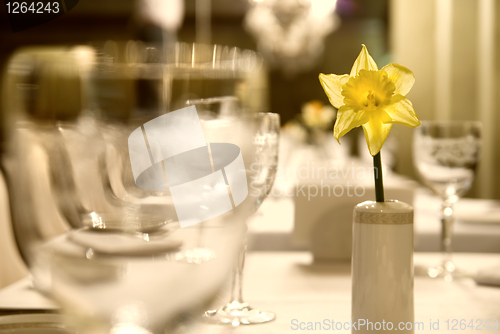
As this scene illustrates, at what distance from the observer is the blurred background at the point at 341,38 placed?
3.37 meters

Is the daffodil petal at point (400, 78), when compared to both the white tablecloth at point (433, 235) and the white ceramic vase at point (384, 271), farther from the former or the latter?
the white tablecloth at point (433, 235)

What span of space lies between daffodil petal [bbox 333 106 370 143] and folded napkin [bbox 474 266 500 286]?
0.26 meters

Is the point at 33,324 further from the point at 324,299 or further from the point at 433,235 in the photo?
the point at 433,235

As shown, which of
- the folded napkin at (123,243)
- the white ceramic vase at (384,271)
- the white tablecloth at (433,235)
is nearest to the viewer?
the folded napkin at (123,243)

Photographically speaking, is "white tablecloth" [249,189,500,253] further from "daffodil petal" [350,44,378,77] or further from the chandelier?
the chandelier

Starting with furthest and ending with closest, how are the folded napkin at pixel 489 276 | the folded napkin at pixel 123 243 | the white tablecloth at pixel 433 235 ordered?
the white tablecloth at pixel 433 235
the folded napkin at pixel 489 276
the folded napkin at pixel 123 243

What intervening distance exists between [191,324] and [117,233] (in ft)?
0.15

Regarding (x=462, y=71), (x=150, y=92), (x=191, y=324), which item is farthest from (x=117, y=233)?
(x=462, y=71)

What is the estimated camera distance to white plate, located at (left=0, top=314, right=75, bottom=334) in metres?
0.33

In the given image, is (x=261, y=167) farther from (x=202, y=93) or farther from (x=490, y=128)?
(x=202, y=93)

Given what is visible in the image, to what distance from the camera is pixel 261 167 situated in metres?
0.36

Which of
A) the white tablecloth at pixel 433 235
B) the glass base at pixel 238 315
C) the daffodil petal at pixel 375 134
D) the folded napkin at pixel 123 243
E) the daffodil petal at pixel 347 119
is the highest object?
the daffodil petal at pixel 347 119

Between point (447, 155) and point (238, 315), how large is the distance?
12.5 inches

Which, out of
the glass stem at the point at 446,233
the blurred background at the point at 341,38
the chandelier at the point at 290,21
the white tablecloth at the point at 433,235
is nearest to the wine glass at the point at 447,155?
the glass stem at the point at 446,233
